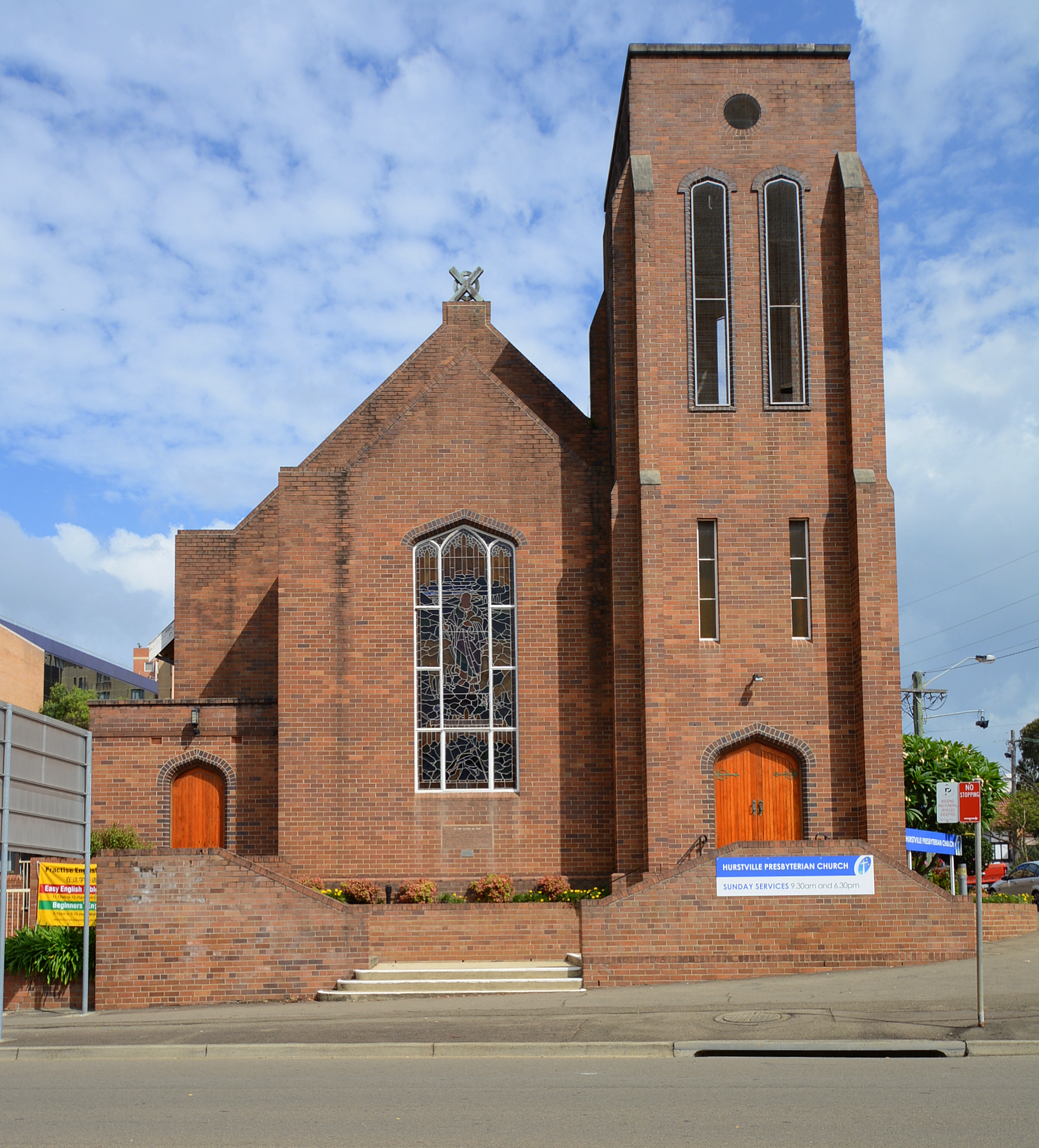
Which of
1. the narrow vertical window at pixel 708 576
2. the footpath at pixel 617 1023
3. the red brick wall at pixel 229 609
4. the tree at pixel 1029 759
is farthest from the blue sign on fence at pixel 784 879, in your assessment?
the tree at pixel 1029 759

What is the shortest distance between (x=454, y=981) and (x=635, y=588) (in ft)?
24.1

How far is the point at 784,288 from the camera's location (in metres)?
22.1

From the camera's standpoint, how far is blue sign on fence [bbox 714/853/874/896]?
57.5 ft

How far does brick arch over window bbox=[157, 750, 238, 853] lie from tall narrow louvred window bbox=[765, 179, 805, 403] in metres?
11.6

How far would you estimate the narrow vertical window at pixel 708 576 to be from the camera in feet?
69.4

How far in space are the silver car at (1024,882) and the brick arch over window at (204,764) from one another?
1913 cm

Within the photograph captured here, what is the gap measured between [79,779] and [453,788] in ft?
23.0

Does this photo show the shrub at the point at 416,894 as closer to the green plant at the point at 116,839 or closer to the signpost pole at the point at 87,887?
the green plant at the point at 116,839

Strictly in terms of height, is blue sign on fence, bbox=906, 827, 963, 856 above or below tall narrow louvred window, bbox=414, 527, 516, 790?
below

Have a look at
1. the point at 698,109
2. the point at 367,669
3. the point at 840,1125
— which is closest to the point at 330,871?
the point at 367,669

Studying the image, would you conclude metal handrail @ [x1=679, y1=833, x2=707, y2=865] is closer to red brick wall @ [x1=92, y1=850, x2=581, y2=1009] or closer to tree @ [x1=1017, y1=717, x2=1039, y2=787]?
red brick wall @ [x1=92, y1=850, x2=581, y2=1009]

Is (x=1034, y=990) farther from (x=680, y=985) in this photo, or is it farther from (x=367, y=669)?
(x=367, y=669)

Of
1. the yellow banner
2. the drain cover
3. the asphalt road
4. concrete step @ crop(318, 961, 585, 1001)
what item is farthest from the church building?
the asphalt road

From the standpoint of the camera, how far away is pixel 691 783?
2055 cm
